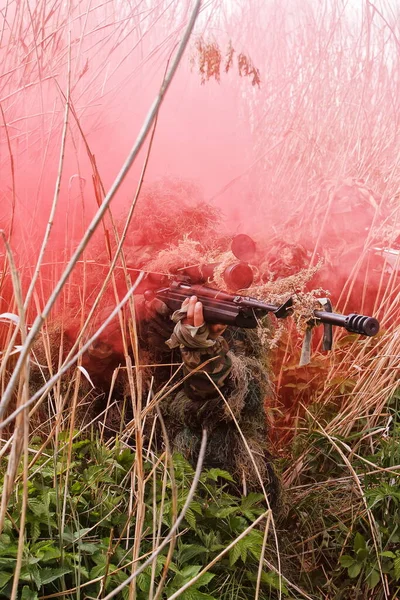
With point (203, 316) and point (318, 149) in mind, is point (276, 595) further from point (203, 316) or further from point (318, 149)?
point (318, 149)

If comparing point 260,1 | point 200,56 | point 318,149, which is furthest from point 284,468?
point 260,1

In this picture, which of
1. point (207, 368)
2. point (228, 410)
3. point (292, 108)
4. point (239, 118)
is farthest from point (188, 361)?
point (239, 118)

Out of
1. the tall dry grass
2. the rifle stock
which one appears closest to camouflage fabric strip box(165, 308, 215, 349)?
the rifle stock

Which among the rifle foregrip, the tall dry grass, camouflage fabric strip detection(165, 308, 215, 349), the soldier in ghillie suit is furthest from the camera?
the tall dry grass

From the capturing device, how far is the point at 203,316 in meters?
1.95

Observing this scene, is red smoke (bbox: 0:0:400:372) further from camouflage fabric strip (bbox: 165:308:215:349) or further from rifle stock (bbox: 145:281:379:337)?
camouflage fabric strip (bbox: 165:308:215:349)

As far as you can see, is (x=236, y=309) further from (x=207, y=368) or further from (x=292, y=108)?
(x=292, y=108)

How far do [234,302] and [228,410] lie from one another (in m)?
0.45

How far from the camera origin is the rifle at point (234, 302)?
5.34 ft

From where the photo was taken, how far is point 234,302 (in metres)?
1.89

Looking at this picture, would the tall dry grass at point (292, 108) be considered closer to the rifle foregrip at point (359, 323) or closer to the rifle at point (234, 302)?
the rifle at point (234, 302)

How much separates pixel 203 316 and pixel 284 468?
1.00m

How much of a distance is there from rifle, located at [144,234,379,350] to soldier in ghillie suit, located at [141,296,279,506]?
116 mm

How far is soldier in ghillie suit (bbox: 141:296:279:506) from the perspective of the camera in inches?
84.4
